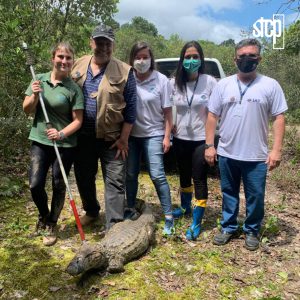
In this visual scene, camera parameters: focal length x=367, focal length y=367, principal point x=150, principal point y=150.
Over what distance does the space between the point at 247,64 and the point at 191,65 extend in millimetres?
625

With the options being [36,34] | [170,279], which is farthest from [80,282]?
[36,34]

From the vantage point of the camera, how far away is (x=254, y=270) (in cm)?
372

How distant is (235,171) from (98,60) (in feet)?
6.16

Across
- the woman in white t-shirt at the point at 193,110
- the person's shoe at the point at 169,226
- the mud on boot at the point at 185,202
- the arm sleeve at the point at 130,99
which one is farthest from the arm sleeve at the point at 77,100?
the mud on boot at the point at 185,202

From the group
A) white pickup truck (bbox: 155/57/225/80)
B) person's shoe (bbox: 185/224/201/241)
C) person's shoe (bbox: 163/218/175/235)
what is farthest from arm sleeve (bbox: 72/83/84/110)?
white pickup truck (bbox: 155/57/225/80)

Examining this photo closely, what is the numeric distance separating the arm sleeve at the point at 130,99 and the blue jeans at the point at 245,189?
108cm

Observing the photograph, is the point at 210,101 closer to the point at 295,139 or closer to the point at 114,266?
the point at 114,266

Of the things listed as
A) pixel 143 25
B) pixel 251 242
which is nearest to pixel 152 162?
pixel 251 242

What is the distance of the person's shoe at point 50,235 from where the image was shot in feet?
13.4

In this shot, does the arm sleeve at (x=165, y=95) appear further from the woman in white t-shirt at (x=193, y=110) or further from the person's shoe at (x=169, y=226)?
the person's shoe at (x=169, y=226)

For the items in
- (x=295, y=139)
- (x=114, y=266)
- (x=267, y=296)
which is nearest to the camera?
(x=267, y=296)

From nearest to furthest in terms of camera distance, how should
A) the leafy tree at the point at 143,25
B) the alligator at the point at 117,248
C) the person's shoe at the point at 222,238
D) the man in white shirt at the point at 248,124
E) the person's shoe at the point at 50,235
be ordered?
the alligator at the point at 117,248, the man in white shirt at the point at 248,124, the person's shoe at the point at 50,235, the person's shoe at the point at 222,238, the leafy tree at the point at 143,25

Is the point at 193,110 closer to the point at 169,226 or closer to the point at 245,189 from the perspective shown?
the point at 245,189

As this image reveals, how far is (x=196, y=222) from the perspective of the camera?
4.36 metres
